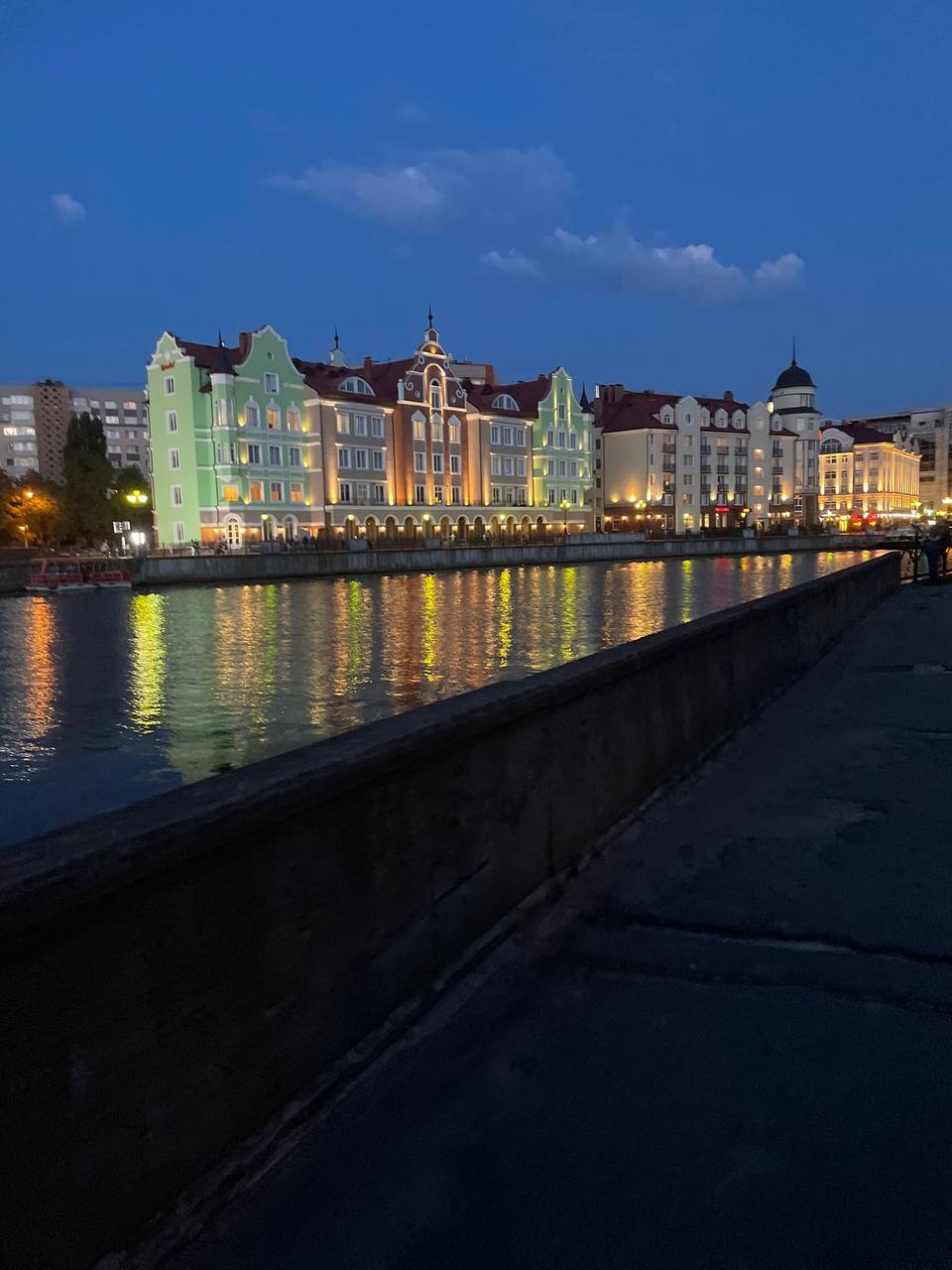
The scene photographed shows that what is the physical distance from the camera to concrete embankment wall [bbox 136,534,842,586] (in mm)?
39938

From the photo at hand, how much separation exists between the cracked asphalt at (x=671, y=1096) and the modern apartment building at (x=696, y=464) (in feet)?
322

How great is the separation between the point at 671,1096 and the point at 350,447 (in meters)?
74.4

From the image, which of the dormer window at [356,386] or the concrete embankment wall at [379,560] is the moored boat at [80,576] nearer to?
the concrete embankment wall at [379,560]

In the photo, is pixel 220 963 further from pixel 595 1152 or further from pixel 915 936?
pixel 915 936

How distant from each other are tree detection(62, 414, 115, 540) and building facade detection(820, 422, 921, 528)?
9328 centimetres

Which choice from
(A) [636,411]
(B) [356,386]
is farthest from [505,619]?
(A) [636,411]

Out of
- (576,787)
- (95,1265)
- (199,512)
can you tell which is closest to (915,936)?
(576,787)

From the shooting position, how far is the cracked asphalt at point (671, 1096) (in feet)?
8.15

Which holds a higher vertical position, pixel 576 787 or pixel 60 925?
pixel 60 925

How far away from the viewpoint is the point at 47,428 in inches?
6363

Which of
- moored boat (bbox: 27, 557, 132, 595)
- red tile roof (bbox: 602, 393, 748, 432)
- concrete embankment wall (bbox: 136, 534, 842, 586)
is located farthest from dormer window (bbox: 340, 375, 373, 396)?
moored boat (bbox: 27, 557, 132, 595)

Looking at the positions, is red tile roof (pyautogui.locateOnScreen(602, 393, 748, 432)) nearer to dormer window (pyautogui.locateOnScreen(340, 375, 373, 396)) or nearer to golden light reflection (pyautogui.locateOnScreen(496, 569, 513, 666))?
dormer window (pyautogui.locateOnScreen(340, 375, 373, 396))

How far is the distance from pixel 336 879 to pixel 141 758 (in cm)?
672

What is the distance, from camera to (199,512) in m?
67.6
